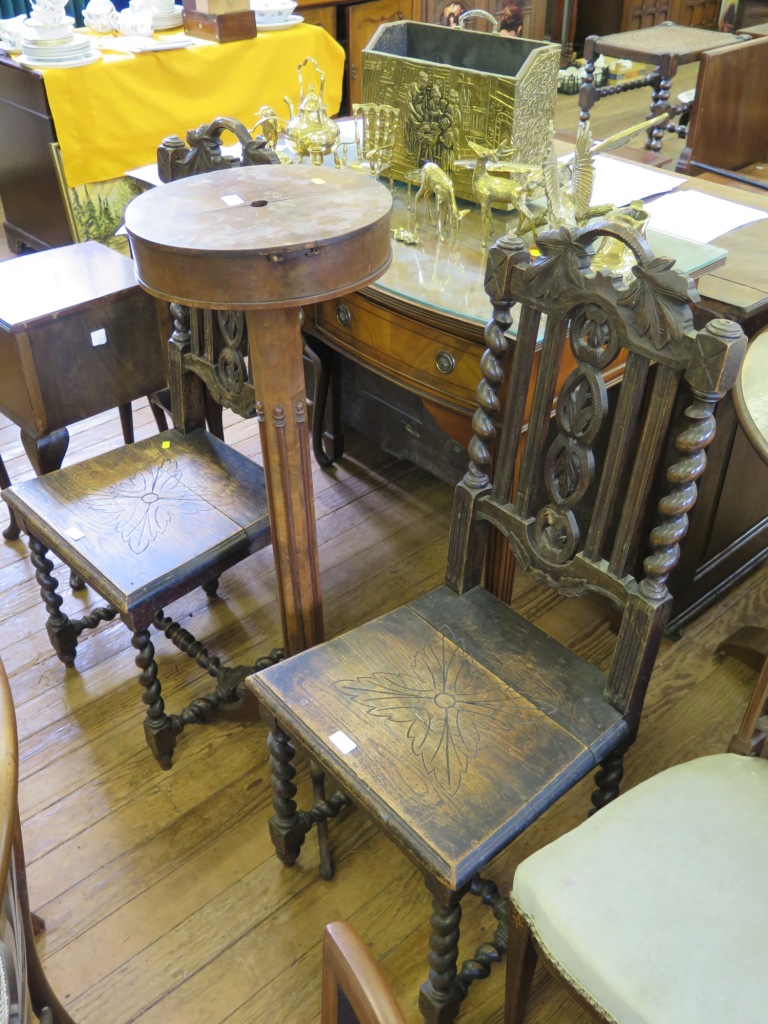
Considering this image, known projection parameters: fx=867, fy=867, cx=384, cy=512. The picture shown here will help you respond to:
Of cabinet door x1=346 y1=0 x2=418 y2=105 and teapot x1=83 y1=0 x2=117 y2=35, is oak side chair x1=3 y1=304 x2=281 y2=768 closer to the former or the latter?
teapot x1=83 y1=0 x2=117 y2=35

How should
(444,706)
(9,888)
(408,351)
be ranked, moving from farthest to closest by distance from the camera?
1. (408,351)
2. (444,706)
3. (9,888)

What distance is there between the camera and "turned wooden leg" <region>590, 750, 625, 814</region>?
1292mm

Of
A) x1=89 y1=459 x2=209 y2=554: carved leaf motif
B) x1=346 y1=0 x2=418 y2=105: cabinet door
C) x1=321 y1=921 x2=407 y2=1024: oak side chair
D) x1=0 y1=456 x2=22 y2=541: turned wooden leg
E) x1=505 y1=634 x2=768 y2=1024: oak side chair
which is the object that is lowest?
x1=0 y1=456 x2=22 y2=541: turned wooden leg

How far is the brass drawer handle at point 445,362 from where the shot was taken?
58.1 inches

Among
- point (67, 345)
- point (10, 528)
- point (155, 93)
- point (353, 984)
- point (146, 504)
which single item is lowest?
point (10, 528)

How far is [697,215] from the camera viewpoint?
1.81 metres

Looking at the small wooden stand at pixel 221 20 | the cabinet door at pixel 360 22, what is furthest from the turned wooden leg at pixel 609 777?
the cabinet door at pixel 360 22

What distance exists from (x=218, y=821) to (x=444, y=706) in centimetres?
61

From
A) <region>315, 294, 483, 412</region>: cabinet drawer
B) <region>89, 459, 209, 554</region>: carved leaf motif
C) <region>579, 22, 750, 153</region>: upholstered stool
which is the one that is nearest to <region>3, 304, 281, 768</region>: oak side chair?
<region>89, 459, 209, 554</region>: carved leaf motif

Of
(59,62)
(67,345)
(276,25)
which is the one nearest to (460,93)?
(67,345)

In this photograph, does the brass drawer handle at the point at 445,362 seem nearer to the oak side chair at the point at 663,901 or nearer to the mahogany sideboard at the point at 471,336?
the mahogany sideboard at the point at 471,336

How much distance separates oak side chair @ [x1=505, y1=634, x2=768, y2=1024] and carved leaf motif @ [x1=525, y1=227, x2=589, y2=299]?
567 mm

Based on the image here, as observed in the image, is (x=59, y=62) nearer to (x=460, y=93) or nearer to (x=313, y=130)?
(x=313, y=130)

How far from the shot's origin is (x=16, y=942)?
0.79 metres
